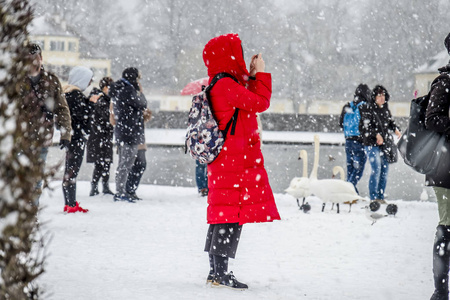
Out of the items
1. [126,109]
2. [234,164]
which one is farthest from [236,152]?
[126,109]

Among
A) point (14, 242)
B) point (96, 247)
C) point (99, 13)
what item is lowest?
point (96, 247)

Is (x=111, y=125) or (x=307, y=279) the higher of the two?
(x=111, y=125)

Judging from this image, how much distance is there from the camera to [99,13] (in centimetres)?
6775

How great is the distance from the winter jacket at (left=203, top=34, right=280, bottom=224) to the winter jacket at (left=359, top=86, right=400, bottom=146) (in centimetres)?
476

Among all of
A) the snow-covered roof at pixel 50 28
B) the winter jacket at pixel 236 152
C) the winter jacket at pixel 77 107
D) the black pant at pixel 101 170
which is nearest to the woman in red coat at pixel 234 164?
the winter jacket at pixel 236 152

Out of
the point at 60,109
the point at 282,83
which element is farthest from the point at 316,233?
the point at 282,83

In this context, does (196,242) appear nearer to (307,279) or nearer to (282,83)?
(307,279)

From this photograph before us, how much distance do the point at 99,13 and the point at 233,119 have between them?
6622 cm

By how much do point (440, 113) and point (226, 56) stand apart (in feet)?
4.65

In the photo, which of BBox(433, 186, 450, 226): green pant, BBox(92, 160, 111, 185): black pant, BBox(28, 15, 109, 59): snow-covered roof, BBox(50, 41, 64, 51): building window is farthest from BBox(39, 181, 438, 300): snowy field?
BBox(50, 41, 64, 51): building window

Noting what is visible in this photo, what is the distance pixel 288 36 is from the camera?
5997cm

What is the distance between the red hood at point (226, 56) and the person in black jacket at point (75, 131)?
326 centimetres

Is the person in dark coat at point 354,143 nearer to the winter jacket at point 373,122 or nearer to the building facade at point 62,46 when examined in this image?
the winter jacket at point 373,122

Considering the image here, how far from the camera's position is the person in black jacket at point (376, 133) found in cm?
887
